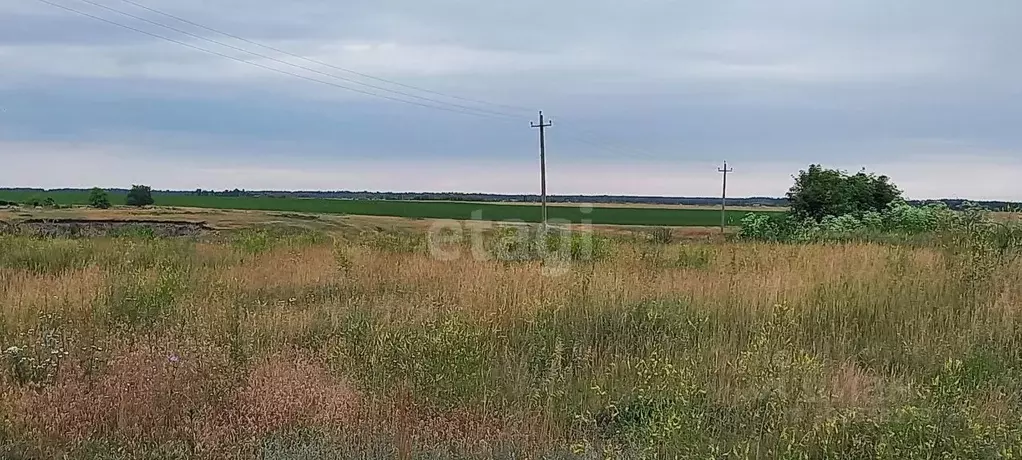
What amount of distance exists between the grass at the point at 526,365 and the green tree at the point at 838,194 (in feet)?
86.5

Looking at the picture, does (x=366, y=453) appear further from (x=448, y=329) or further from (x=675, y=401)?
(x=675, y=401)

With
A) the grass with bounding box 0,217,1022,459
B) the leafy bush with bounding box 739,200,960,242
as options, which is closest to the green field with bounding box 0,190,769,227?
the leafy bush with bounding box 739,200,960,242

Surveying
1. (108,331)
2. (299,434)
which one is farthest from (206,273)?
(299,434)

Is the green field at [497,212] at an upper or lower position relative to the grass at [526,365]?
lower

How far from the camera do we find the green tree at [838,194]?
3356cm

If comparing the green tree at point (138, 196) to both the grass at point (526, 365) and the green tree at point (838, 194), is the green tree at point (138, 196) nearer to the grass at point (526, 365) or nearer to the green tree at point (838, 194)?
the green tree at point (838, 194)

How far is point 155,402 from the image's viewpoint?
446cm

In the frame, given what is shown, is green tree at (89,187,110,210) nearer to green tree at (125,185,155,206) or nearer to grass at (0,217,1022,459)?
green tree at (125,185,155,206)

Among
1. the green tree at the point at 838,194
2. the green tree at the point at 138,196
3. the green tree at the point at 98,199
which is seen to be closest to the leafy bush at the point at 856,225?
the green tree at the point at 838,194

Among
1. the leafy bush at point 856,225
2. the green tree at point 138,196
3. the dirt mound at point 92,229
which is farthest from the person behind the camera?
the green tree at point 138,196

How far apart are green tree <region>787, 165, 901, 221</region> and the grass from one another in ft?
86.5

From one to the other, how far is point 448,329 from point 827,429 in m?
2.53

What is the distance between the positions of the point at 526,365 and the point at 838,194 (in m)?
32.3

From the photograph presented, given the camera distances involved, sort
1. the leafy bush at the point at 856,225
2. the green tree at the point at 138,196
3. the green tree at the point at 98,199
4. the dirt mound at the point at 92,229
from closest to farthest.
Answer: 1. the leafy bush at the point at 856,225
2. the dirt mound at the point at 92,229
3. the green tree at the point at 98,199
4. the green tree at the point at 138,196
